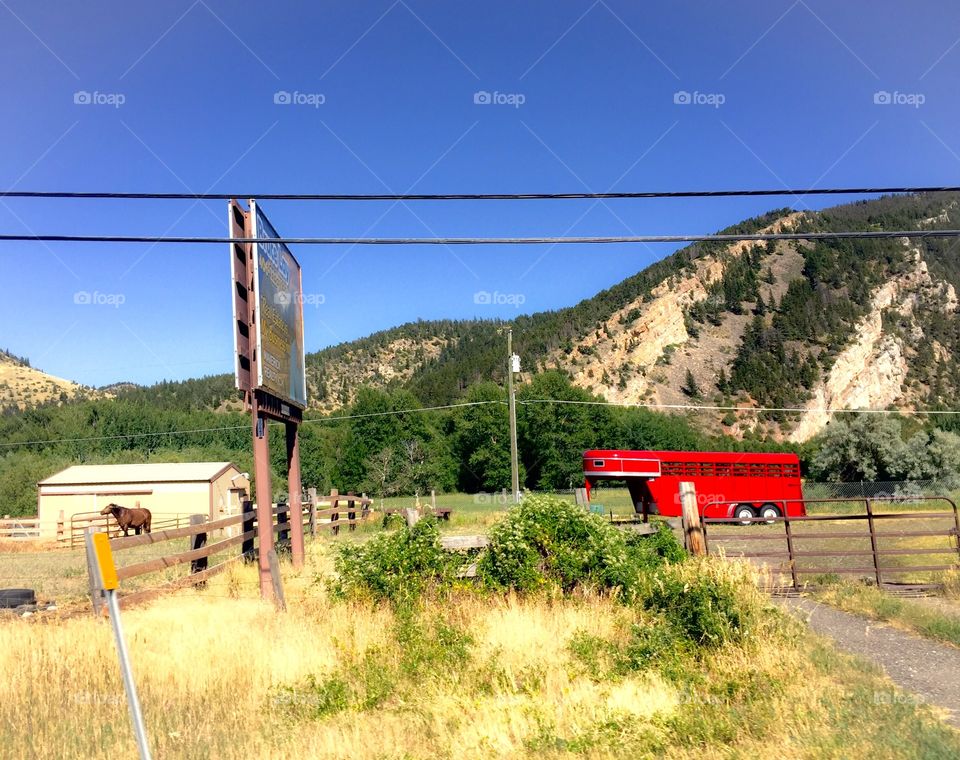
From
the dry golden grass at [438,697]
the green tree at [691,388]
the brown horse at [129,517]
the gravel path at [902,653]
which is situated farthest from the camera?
the green tree at [691,388]

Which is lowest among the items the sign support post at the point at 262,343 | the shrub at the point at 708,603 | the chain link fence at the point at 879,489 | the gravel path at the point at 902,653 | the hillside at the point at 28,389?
the chain link fence at the point at 879,489

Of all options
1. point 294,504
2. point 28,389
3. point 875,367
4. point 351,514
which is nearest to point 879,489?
point 351,514

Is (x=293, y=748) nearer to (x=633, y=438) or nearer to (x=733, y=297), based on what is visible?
(x=633, y=438)

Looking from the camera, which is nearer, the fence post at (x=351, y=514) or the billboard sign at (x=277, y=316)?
the billboard sign at (x=277, y=316)

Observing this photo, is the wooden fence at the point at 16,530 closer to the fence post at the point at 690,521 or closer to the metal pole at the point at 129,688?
the fence post at the point at 690,521

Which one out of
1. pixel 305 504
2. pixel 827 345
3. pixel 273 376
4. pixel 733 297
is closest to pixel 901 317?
pixel 827 345

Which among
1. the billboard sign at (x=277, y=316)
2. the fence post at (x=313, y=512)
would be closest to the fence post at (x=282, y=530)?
the billboard sign at (x=277, y=316)

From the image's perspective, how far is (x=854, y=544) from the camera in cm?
2556

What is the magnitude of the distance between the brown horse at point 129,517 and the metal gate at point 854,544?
72.3ft

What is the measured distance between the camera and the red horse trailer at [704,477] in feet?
98.5

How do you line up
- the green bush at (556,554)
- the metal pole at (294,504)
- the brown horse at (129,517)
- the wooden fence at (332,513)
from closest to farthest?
the green bush at (556,554), the metal pole at (294,504), the wooden fence at (332,513), the brown horse at (129,517)

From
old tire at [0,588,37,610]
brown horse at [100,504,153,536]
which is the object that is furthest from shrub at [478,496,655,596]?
brown horse at [100,504,153,536]

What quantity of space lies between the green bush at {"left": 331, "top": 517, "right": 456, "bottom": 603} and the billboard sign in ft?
11.9

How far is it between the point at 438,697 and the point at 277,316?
9441mm
